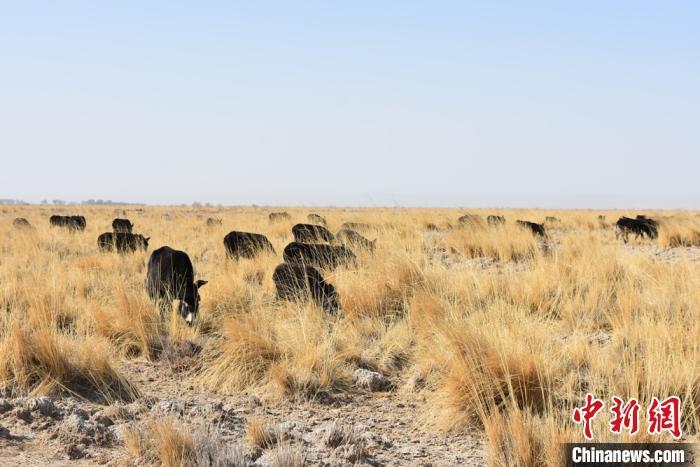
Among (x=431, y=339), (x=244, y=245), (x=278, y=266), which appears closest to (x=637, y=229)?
(x=244, y=245)

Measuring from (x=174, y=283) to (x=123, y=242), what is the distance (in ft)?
24.3

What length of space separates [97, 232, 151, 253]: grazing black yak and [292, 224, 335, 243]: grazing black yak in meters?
3.78

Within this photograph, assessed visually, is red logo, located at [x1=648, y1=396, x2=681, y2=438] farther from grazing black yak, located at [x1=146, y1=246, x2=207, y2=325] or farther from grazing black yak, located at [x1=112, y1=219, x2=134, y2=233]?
grazing black yak, located at [x1=112, y1=219, x2=134, y2=233]

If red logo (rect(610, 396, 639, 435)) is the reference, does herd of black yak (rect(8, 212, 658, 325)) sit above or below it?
above

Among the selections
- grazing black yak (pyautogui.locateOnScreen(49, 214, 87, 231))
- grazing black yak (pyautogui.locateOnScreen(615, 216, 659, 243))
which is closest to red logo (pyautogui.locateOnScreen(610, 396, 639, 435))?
grazing black yak (pyautogui.locateOnScreen(615, 216, 659, 243))

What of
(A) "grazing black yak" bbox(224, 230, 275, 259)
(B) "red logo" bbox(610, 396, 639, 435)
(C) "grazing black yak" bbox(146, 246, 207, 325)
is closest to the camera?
(B) "red logo" bbox(610, 396, 639, 435)

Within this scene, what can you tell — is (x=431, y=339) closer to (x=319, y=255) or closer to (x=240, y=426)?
(x=240, y=426)

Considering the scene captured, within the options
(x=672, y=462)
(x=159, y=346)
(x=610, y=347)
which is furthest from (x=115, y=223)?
(x=672, y=462)

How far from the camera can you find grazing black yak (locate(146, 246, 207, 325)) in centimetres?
824

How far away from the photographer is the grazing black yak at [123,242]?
15.3 meters

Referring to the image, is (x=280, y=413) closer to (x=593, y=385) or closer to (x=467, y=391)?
(x=467, y=391)

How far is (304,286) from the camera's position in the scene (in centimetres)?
879

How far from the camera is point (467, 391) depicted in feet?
16.7

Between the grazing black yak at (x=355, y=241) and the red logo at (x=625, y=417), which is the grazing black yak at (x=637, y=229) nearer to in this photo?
the grazing black yak at (x=355, y=241)
